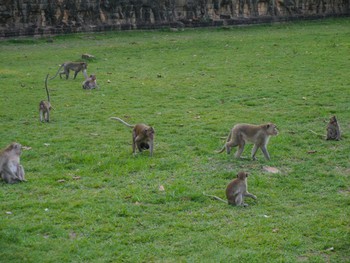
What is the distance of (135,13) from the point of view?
32.3m

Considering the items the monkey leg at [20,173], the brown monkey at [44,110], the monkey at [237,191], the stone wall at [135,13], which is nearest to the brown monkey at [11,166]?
the monkey leg at [20,173]

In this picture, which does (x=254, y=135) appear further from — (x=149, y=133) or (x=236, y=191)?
(x=236, y=191)

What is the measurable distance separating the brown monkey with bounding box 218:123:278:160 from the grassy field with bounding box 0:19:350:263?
26cm

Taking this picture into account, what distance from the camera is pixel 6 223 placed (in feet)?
26.4

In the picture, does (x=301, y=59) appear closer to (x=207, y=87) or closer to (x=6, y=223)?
(x=207, y=87)

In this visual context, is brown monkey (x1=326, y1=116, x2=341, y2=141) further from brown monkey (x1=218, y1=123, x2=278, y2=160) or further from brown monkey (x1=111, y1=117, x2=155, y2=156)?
brown monkey (x1=111, y1=117, x2=155, y2=156)

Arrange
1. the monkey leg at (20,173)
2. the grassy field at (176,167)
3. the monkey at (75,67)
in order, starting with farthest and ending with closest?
the monkey at (75,67) < the monkey leg at (20,173) < the grassy field at (176,167)

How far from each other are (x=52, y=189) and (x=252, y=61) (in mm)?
14557

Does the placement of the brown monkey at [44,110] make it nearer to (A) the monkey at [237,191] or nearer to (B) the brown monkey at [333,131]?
(B) the brown monkey at [333,131]

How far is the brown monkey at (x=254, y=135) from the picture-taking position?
10422 mm

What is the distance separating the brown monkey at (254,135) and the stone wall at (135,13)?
21751mm

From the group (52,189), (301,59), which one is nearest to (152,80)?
(301,59)

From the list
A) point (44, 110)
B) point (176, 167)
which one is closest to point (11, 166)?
point (176, 167)

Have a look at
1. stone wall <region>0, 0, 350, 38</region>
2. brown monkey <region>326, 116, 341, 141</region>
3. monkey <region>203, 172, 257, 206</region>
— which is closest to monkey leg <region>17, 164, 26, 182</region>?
monkey <region>203, 172, 257, 206</region>
